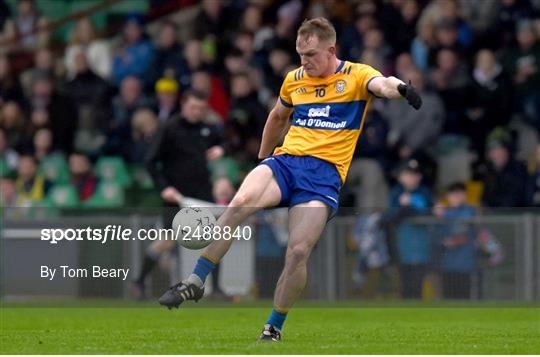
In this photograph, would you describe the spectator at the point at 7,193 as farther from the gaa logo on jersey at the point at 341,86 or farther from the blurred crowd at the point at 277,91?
the gaa logo on jersey at the point at 341,86

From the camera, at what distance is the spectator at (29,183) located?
2178 cm

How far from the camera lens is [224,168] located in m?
21.5

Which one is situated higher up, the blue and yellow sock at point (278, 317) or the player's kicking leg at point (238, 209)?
the player's kicking leg at point (238, 209)

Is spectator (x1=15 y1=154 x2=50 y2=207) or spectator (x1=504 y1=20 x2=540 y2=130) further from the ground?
spectator (x1=504 y1=20 x2=540 y2=130)

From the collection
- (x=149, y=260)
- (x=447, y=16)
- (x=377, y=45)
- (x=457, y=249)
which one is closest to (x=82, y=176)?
(x=149, y=260)

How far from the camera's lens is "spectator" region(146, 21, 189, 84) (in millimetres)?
22859

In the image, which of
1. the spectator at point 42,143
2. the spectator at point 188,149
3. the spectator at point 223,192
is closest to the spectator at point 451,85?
the spectator at point 223,192

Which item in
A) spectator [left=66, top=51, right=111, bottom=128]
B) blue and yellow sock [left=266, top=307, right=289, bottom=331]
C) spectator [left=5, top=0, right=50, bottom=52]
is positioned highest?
spectator [left=5, top=0, right=50, bottom=52]

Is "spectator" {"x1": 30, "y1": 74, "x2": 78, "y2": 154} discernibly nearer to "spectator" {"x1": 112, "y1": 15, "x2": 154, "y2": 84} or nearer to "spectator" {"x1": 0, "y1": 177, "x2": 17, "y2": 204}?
"spectator" {"x1": 112, "y1": 15, "x2": 154, "y2": 84}

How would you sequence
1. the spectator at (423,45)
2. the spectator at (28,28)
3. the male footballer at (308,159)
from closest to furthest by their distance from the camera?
1. the male footballer at (308,159)
2. the spectator at (423,45)
3. the spectator at (28,28)

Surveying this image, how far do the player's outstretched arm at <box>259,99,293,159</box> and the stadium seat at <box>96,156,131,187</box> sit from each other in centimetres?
976

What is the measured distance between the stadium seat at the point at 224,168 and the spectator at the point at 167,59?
71.4 inches

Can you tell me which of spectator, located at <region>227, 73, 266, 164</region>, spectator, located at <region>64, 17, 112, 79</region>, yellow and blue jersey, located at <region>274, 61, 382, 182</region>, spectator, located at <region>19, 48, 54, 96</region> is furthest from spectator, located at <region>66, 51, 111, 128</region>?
yellow and blue jersey, located at <region>274, 61, 382, 182</region>

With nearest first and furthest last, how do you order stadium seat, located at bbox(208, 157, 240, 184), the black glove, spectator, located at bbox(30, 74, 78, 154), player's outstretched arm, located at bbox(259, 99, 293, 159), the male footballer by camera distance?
the black glove, the male footballer, player's outstretched arm, located at bbox(259, 99, 293, 159), stadium seat, located at bbox(208, 157, 240, 184), spectator, located at bbox(30, 74, 78, 154)
